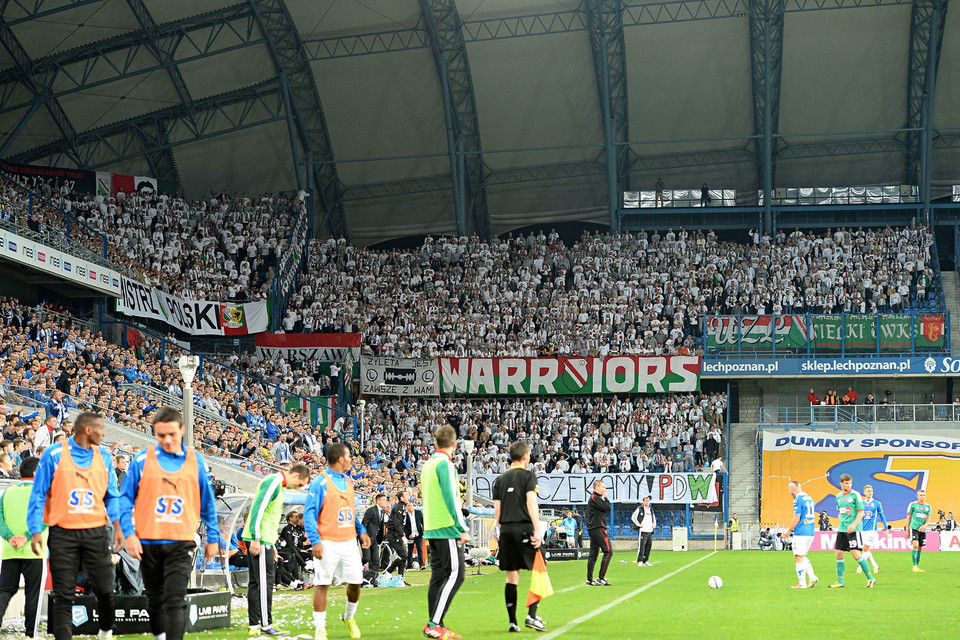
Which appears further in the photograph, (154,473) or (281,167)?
(281,167)

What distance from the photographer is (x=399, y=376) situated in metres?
47.0

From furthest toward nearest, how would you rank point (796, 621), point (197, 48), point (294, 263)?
point (294, 263)
point (197, 48)
point (796, 621)

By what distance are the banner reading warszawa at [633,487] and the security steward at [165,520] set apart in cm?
3307

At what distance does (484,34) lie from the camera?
157 ft

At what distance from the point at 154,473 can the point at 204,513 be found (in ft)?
1.83

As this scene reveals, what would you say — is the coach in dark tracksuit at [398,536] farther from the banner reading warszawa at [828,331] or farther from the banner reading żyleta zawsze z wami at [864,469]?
the banner reading warszawa at [828,331]

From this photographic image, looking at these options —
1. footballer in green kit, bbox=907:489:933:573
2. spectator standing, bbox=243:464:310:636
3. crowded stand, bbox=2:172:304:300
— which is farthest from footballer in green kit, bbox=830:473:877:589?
crowded stand, bbox=2:172:304:300

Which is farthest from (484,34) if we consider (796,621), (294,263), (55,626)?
(55,626)

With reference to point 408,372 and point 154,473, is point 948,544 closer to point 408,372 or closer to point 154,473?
point 408,372

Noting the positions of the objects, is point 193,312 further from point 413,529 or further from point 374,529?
point 374,529

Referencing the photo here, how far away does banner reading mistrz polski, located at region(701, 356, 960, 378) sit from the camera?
150 feet

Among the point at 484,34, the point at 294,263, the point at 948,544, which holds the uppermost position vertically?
the point at 484,34

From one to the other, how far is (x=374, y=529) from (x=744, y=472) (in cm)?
2531

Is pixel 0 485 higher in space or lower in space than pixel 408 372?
lower
